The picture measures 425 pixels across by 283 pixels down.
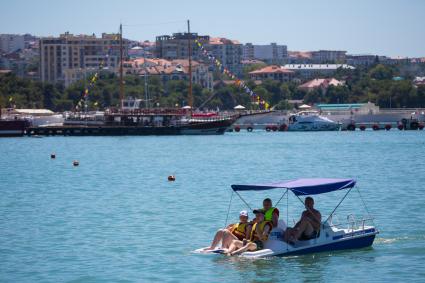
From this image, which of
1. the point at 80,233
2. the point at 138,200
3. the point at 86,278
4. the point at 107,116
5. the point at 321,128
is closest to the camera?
the point at 86,278

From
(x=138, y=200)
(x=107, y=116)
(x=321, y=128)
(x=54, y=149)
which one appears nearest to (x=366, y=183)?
(x=138, y=200)

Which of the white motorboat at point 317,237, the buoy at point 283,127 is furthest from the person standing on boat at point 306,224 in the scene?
the buoy at point 283,127

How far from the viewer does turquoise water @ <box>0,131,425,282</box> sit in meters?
30.2

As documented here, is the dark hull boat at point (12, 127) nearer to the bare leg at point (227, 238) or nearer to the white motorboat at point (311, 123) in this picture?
the white motorboat at point (311, 123)

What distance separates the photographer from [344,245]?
Result: 32250 mm

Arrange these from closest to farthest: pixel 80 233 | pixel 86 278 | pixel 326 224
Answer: pixel 86 278 < pixel 326 224 < pixel 80 233

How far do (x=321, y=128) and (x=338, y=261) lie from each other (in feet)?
442

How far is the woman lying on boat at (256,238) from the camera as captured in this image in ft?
101

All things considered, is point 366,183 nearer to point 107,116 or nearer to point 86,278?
point 86,278

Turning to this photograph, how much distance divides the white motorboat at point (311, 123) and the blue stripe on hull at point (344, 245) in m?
131

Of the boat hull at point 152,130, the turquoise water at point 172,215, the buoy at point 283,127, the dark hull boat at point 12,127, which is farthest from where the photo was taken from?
the buoy at point 283,127

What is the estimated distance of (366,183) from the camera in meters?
57.6

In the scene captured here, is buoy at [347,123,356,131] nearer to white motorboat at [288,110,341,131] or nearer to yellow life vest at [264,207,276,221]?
white motorboat at [288,110,341,131]

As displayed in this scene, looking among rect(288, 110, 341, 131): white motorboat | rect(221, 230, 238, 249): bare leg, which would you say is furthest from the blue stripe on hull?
rect(288, 110, 341, 131): white motorboat
